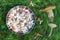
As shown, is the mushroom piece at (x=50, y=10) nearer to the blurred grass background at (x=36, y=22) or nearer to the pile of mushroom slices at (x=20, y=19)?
the blurred grass background at (x=36, y=22)

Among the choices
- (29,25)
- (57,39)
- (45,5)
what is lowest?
(57,39)

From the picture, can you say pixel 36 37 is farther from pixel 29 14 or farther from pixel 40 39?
pixel 29 14

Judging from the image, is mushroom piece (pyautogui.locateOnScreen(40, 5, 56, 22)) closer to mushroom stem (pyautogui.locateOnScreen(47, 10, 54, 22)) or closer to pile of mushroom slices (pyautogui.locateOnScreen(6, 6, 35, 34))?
mushroom stem (pyautogui.locateOnScreen(47, 10, 54, 22))

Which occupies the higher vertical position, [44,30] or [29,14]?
[29,14]

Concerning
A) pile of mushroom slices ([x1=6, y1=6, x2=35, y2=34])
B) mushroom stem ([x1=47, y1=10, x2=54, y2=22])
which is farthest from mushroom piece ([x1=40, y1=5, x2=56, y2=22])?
pile of mushroom slices ([x1=6, y1=6, x2=35, y2=34])

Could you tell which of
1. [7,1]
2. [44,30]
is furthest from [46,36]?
[7,1]

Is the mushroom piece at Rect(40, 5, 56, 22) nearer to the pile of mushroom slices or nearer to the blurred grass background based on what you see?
the blurred grass background

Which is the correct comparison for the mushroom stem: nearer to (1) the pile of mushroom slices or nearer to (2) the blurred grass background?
(2) the blurred grass background

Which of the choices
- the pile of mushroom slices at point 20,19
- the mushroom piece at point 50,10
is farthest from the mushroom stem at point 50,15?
the pile of mushroom slices at point 20,19
